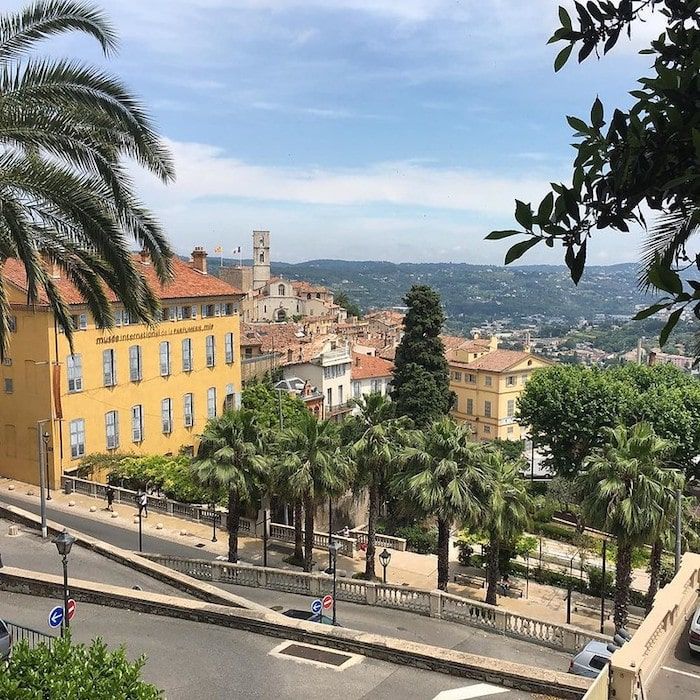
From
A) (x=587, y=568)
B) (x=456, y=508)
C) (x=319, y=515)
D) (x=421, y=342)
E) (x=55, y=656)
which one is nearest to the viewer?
(x=55, y=656)

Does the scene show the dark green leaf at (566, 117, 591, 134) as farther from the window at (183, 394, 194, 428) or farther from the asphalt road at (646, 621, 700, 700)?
the window at (183, 394, 194, 428)

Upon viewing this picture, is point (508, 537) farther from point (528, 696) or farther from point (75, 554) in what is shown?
point (75, 554)

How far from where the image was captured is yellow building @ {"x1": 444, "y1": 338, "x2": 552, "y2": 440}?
68750mm

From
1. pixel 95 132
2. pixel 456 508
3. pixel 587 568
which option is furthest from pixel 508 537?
pixel 95 132

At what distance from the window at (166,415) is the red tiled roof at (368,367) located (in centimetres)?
2646

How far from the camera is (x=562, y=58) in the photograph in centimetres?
457

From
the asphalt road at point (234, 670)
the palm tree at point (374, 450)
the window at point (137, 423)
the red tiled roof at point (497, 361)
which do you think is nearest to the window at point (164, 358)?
Answer: the window at point (137, 423)

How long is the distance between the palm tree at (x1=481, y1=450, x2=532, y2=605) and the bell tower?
132 meters

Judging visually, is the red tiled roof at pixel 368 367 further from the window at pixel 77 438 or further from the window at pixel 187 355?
the window at pixel 77 438

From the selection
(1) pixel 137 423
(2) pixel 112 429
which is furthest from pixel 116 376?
(1) pixel 137 423

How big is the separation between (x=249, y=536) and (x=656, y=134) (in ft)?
101

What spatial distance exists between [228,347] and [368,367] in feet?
83.8

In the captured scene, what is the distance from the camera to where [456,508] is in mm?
22969

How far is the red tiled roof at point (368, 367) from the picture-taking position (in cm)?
6975
